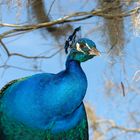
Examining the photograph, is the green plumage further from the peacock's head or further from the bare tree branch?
the bare tree branch

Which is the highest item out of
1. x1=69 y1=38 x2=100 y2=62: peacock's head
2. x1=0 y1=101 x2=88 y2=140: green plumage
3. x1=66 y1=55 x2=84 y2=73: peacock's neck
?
x1=69 y1=38 x2=100 y2=62: peacock's head

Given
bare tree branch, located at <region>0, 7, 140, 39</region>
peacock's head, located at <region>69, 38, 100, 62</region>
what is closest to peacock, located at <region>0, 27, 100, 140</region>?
peacock's head, located at <region>69, 38, 100, 62</region>

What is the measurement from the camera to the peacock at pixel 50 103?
5.48ft

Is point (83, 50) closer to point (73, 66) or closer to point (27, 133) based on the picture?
point (73, 66)

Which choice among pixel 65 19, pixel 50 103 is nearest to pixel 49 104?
pixel 50 103

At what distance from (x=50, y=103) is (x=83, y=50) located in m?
0.21

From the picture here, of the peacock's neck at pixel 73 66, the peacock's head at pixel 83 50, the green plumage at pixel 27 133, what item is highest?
the peacock's head at pixel 83 50

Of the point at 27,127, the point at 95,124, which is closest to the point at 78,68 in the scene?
the point at 27,127

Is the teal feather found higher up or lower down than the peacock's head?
lower down

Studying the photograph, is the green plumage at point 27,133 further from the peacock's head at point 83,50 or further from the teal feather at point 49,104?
the peacock's head at point 83,50

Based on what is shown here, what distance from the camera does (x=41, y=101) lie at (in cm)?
169

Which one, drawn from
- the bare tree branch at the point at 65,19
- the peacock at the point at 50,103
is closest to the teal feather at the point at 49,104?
the peacock at the point at 50,103

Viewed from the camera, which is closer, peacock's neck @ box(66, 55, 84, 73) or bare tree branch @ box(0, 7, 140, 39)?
peacock's neck @ box(66, 55, 84, 73)

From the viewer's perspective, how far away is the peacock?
167cm
